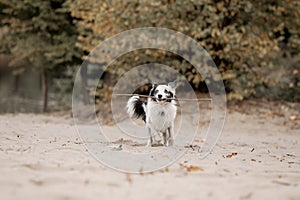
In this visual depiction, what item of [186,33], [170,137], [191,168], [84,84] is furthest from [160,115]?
[84,84]

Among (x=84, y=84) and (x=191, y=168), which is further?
(x=84, y=84)

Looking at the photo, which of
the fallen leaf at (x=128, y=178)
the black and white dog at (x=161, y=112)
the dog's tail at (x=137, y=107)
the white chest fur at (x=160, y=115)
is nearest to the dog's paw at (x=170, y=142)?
the black and white dog at (x=161, y=112)

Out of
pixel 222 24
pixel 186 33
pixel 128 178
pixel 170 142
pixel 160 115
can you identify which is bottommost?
pixel 128 178

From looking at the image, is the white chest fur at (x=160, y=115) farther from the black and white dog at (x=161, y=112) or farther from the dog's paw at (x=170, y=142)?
the dog's paw at (x=170, y=142)

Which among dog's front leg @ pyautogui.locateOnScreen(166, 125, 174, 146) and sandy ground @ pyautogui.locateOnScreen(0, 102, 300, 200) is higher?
dog's front leg @ pyautogui.locateOnScreen(166, 125, 174, 146)

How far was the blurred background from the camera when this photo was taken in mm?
11492

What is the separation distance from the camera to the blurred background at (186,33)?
11.5 metres

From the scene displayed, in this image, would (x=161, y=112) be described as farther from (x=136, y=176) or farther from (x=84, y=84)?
(x=84, y=84)

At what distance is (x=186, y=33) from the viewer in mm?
11672

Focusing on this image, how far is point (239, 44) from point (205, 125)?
7.56 feet

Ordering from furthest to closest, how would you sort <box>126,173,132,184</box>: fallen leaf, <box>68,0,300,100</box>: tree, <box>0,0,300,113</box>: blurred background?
1. <box>0,0,300,113</box>: blurred background
2. <box>68,0,300,100</box>: tree
3. <box>126,173,132,184</box>: fallen leaf

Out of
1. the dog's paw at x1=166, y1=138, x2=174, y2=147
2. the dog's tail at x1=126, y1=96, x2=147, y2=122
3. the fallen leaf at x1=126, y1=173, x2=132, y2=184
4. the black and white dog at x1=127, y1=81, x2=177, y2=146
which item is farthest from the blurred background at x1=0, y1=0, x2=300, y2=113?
the fallen leaf at x1=126, y1=173, x2=132, y2=184

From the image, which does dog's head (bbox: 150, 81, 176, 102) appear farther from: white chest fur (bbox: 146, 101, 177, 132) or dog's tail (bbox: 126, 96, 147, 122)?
dog's tail (bbox: 126, 96, 147, 122)

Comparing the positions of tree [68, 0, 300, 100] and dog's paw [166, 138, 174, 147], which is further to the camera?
tree [68, 0, 300, 100]
